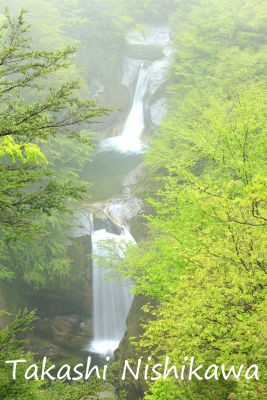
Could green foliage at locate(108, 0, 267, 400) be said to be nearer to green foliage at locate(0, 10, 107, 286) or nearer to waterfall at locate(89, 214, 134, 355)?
green foliage at locate(0, 10, 107, 286)

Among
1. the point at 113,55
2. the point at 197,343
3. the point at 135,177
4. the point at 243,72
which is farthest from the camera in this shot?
the point at 113,55

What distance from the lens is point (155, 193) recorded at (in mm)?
19969

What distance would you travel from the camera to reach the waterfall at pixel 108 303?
66.8ft

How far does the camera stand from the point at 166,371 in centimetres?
837

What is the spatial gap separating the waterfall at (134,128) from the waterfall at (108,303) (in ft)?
40.0

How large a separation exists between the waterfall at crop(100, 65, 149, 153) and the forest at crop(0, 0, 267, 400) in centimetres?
87

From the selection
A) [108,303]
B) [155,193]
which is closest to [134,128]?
[155,193]

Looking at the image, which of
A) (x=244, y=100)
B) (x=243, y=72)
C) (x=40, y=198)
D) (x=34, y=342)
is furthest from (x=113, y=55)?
(x=40, y=198)

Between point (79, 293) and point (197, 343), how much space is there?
1421cm

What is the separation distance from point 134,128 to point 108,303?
58.5 ft

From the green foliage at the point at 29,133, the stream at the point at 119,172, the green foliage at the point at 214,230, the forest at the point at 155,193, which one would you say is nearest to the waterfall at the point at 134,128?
the stream at the point at 119,172

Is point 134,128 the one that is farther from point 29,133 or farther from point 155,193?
point 29,133

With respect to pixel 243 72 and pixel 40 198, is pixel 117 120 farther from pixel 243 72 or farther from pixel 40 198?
pixel 40 198

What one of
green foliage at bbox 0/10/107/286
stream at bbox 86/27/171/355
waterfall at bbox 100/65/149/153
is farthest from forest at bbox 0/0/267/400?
waterfall at bbox 100/65/149/153
